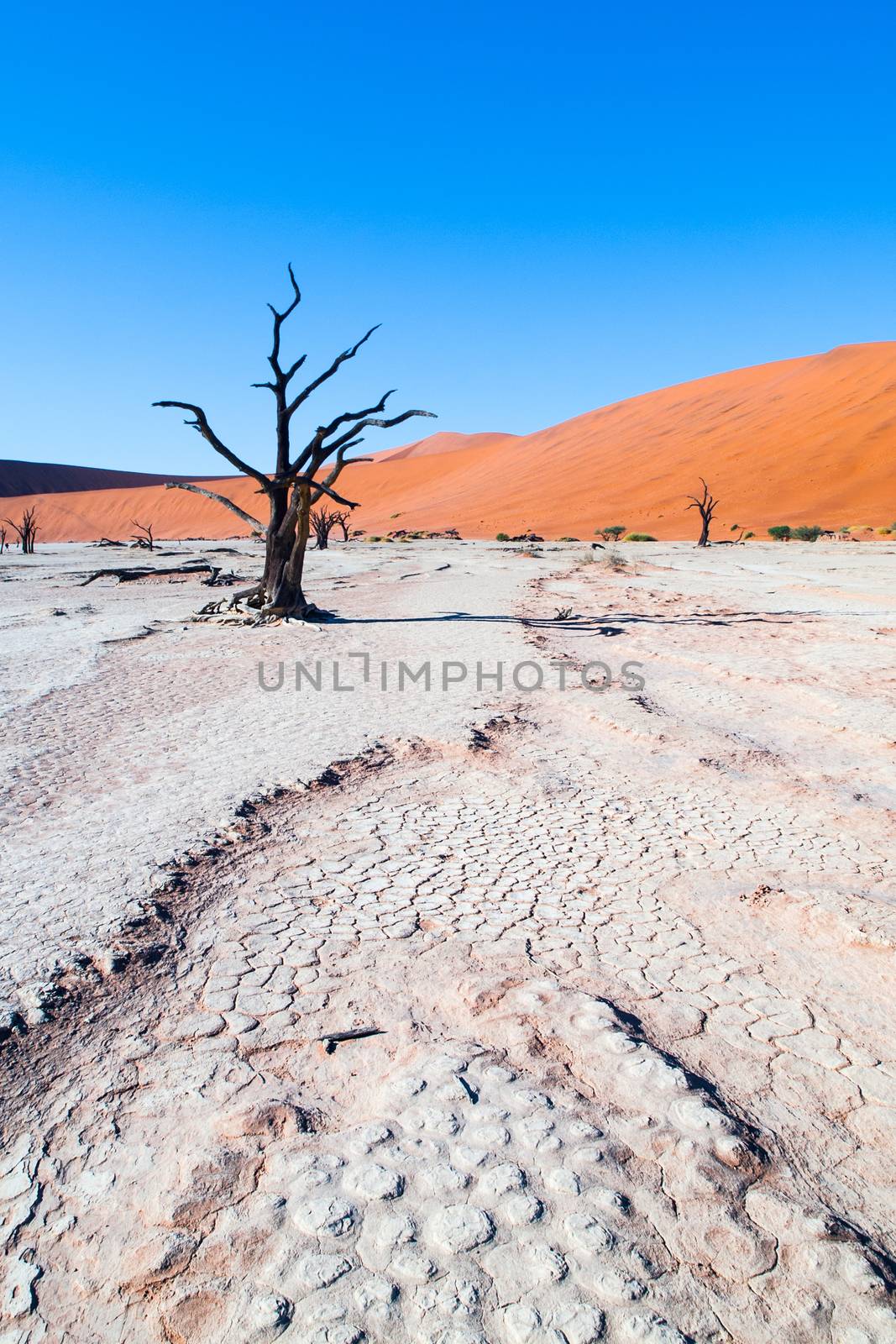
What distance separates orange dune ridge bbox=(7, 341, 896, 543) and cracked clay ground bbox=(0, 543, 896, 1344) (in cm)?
3323

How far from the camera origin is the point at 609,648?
27.6ft

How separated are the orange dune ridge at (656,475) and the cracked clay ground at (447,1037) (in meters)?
33.2

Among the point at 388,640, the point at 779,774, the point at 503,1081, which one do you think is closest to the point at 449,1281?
the point at 503,1081

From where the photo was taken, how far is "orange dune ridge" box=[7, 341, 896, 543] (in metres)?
39.7

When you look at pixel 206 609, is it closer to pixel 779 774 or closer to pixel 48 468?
pixel 779 774

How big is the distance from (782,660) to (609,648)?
162 centimetres

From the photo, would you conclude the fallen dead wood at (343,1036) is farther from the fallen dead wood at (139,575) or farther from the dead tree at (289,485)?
the fallen dead wood at (139,575)

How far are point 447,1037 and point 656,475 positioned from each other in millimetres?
50207

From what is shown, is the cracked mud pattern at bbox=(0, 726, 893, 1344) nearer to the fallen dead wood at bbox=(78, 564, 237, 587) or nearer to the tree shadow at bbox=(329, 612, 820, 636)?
the tree shadow at bbox=(329, 612, 820, 636)

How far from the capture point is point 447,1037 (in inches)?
86.4

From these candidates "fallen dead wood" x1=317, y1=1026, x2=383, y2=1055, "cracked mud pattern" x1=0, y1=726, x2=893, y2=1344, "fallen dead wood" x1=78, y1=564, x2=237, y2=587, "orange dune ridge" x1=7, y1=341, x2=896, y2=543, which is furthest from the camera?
"orange dune ridge" x1=7, y1=341, x2=896, y2=543

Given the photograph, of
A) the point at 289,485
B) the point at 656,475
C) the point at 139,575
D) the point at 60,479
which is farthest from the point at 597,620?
the point at 60,479

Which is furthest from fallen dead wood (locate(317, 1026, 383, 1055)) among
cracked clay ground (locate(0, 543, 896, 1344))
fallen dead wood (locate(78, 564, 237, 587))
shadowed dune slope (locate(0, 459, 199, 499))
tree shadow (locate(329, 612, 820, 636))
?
shadowed dune slope (locate(0, 459, 199, 499))

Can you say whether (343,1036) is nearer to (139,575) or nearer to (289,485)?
(289,485)
